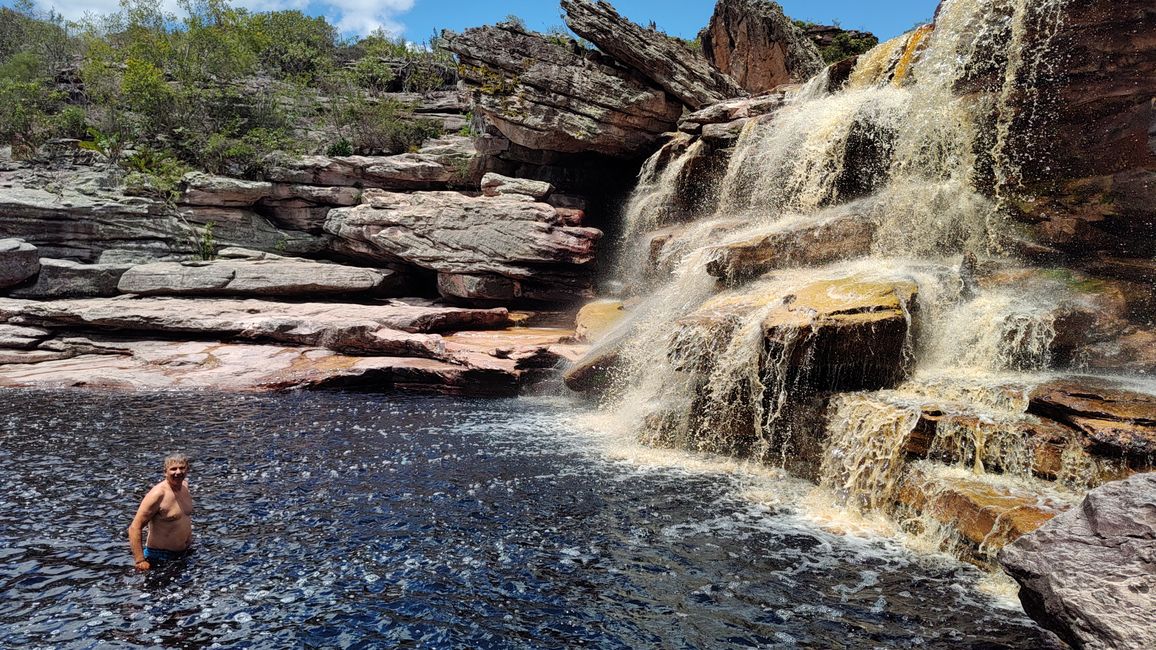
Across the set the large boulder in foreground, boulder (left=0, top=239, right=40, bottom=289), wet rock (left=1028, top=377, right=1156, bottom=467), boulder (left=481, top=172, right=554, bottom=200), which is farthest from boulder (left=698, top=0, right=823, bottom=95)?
boulder (left=0, top=239, right=40, bottom=289)

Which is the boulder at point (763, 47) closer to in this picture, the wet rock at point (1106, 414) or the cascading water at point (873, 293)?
the cascading water at point (873, 293)

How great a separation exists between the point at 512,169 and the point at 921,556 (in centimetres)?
2103

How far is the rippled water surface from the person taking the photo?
535 cm

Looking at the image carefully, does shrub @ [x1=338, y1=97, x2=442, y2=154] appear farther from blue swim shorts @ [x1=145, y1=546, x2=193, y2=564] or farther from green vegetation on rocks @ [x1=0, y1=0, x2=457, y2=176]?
blue swim shorts @ [x1=145, y1=546, x2=193, y2=564]

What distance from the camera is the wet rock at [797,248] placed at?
1371 centimetres

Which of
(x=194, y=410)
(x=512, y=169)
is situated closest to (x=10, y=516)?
(x=194, y=410)

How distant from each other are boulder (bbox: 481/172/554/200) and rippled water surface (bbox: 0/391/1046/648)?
46.0ft

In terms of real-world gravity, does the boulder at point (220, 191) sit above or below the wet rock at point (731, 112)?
below

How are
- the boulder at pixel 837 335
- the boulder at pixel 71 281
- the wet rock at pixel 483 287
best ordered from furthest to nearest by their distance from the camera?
the wet rock at pixel 483 287 → the boulder at pixel 71 281 → the boulder at pixel 837 335

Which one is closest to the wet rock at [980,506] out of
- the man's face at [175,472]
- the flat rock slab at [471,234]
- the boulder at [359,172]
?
the man's face at [175,472]

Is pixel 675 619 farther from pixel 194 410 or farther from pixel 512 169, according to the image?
pixel 512 169

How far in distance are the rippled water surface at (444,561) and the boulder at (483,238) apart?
11.1m

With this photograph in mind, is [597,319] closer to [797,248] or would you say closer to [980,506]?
[797,248]

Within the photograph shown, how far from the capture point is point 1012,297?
11453mm
